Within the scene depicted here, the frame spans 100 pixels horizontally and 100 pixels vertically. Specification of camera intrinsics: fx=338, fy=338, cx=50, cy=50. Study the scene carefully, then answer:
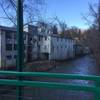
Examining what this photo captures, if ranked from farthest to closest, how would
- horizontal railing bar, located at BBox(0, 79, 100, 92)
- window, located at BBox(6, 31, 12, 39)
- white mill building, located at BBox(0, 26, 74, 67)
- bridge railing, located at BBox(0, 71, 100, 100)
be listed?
window, located at BBox(6, 31, 12, 39)
white mill building, located at BBox(0, 26, 74, 67)
horizontal railing bar, located at BBox(0, 79, 100, 92)
bridge railing, located at BBox(0, 71, 100, 100)

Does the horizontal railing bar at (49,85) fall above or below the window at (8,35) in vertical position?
below

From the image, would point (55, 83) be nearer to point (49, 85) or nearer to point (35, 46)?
point (49, 85)

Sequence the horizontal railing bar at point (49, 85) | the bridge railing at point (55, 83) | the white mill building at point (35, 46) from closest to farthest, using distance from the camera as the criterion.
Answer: the bridge railing at point (55, 83) → the horizontal railing bar at point (49, 85) → the white mill building at point (35, 46)

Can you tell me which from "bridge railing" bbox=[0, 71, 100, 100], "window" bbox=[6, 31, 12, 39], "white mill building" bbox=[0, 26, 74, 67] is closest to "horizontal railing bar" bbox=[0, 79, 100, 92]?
"bridge railing" bbox=[0, 71, 100, 100]

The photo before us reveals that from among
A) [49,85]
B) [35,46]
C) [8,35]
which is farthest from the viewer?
[35,46]

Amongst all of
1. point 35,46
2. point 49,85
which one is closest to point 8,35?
point 35,46

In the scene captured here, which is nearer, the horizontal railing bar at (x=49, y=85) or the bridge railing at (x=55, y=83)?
the bridge railing at (x=55, y=83)

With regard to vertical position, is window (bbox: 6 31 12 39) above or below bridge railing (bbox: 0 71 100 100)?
above

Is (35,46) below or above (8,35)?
below

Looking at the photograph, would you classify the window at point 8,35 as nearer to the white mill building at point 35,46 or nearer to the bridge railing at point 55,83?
the white mill building at point 35,46

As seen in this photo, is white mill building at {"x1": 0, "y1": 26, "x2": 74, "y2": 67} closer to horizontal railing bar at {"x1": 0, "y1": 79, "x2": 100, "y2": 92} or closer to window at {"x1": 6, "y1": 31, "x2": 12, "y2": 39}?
window at {"x1": 6, "y1": 31, "x2": 12, "y2": 39}

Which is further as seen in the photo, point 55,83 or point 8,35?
point 8,35

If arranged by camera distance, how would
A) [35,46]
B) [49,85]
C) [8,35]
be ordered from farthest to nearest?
[35,46] → [8,35] → [49,85]

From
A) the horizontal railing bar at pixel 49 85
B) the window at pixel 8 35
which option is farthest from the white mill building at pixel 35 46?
the horizontal railing bar at pixel 49 85
